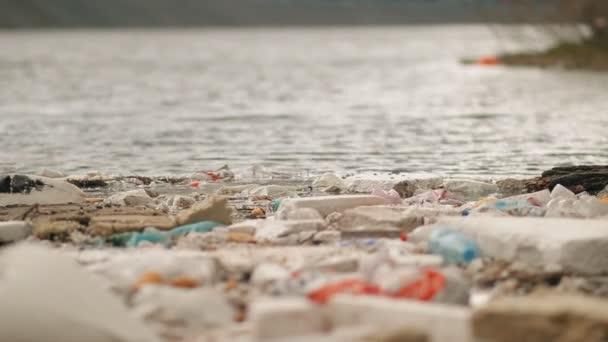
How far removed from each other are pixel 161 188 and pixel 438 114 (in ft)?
55.6

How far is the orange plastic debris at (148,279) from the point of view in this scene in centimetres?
725

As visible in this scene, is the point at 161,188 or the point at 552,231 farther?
the point at 161,188

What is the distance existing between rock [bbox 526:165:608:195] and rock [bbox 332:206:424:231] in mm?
3353

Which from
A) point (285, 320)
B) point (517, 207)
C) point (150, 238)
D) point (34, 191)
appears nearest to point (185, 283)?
point (285, 320)

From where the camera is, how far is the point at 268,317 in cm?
622

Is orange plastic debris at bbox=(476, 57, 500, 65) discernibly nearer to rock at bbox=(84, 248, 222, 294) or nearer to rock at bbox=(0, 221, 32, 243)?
rock at bbox=(0, 221, 32, 243)

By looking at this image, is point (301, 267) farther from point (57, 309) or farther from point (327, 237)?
point (57, 309)

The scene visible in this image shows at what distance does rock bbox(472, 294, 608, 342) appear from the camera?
609 centimetres

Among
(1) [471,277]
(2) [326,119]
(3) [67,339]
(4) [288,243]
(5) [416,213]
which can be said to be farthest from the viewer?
(2) [326,119]

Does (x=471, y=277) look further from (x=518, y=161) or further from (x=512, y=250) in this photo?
(x=518, y=161)

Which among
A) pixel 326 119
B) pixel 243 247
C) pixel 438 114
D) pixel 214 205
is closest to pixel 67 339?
pixel 243 247

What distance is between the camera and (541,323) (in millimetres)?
6129

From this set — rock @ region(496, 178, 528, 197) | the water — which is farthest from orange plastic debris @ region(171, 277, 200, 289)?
Answer: the water

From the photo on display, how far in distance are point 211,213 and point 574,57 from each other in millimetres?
48256
